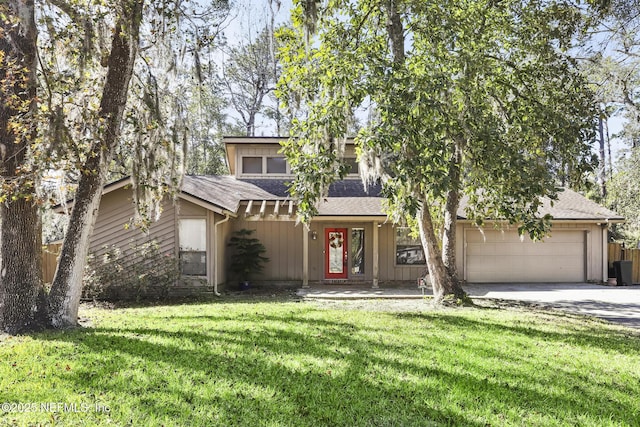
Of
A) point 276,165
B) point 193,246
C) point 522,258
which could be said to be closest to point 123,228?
point 193,246

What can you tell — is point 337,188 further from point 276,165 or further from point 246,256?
point 246,256

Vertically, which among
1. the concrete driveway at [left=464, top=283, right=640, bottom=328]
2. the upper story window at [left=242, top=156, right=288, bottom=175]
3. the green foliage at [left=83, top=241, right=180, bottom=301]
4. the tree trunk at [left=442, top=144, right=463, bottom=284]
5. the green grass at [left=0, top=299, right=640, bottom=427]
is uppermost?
the upper story window at [left=242, top=156, right=288, bottom=175]

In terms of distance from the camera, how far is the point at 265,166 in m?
15.2

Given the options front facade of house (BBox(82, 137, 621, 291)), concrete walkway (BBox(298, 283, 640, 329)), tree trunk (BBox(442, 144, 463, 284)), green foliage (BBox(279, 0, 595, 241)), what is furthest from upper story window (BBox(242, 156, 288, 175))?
tree trunk (BBox(442, 144, 463, 284))

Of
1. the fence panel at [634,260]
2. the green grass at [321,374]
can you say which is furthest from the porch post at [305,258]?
the fence panel at [634,260]

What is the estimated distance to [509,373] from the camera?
4762mm

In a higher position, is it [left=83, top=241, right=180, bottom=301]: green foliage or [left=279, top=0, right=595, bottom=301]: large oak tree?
[left=279, top=0, right=595, bottom=301]: large oak tree

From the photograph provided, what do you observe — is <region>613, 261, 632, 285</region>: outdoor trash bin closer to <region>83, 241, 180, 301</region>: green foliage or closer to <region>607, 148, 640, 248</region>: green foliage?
Result: <region>607, 148, 640, 248</region>: green foliage

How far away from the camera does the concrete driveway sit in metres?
9.16

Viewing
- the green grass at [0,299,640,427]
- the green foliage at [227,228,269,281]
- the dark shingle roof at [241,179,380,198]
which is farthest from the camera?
the dark shingle roof at [241,179,380,198]

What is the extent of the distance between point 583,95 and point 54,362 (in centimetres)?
1009

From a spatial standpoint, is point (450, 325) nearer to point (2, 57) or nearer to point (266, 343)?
point (266, 343)

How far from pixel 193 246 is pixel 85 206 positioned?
5255 millimetres

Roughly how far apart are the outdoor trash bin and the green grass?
8125 millimetres
